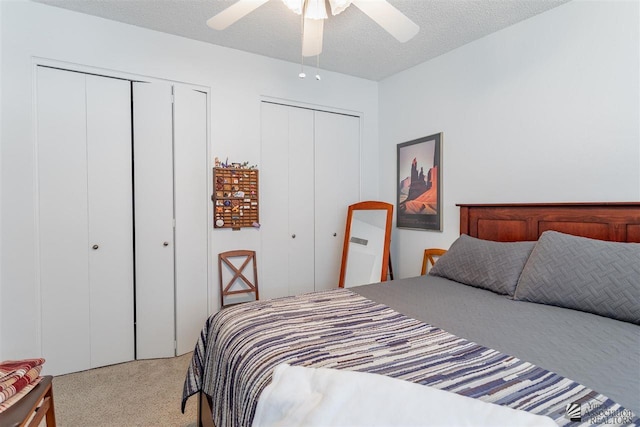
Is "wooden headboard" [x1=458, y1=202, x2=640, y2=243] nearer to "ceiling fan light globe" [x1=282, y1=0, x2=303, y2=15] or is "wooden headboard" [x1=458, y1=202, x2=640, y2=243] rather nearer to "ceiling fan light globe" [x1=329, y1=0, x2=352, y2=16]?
"ceiling fan light globe" [x1=329, y1=0, x2=352, y2=16]

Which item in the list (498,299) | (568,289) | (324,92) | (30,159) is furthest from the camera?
(324,92)

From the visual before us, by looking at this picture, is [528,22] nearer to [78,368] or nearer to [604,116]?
[604,116]

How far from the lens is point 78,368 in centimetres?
252

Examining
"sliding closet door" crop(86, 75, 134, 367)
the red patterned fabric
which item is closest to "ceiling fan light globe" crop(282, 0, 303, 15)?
"sliding closet door" crop(86, 75, 134, 367)

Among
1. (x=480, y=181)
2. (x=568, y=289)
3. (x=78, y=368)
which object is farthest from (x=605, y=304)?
(x=78, y=368)

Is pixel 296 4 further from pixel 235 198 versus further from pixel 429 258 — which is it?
pixel 429 258

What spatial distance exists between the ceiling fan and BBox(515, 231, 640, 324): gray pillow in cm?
143

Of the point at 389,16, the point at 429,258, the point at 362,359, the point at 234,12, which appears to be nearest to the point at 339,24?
the point at 389,16

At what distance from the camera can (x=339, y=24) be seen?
8.42 ft

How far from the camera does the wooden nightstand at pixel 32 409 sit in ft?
3.95

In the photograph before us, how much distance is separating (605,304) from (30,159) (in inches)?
140

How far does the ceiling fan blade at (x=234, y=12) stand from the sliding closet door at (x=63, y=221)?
1.39 meters

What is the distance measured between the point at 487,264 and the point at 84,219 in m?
2.89

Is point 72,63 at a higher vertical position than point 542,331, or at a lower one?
higher
